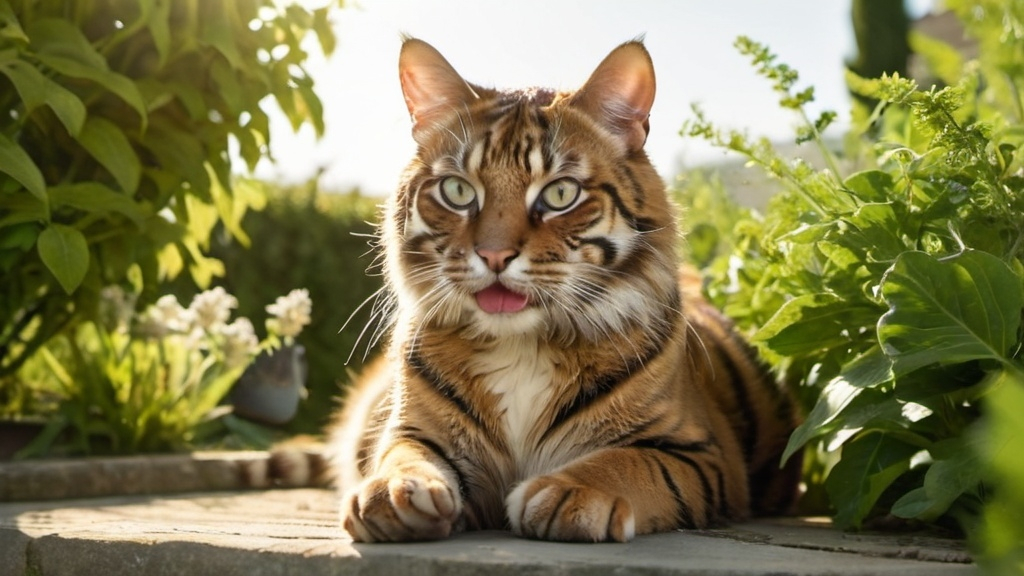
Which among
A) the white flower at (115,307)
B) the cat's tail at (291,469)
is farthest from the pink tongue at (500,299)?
the white flower at (115,307)

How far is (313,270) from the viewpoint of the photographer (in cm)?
829

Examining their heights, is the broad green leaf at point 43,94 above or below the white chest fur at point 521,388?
above

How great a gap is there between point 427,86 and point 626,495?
52.4 inches

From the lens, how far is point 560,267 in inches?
101

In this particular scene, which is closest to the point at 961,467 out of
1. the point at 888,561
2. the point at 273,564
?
the point at 888,561

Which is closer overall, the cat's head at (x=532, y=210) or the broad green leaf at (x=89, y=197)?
the cat's head at (x=532, y=210)

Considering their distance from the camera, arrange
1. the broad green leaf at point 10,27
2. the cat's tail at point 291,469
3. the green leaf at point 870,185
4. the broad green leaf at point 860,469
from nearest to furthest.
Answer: the broad green leaf at point 860,469 → the green leaf at point 870,185 → the broad green leaf at point 10,27 → the cat's tail at point 291,469

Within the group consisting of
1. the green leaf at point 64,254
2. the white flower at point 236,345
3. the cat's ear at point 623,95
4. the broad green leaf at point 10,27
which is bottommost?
the white flower at point 236,345

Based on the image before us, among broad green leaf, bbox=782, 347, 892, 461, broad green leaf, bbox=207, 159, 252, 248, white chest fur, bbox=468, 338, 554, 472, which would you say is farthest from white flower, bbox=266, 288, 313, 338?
broad green leaf, bbox=782, 347, 892, 461

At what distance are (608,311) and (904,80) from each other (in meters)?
0.90

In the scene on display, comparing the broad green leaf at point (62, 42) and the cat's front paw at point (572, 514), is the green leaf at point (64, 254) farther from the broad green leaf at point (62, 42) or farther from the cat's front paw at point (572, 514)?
the cat's front paw at point (572, 514)

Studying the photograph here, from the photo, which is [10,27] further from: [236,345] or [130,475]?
[236,345]

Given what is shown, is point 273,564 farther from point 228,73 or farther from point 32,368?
point 32,368

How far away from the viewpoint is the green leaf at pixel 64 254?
3270 mm
